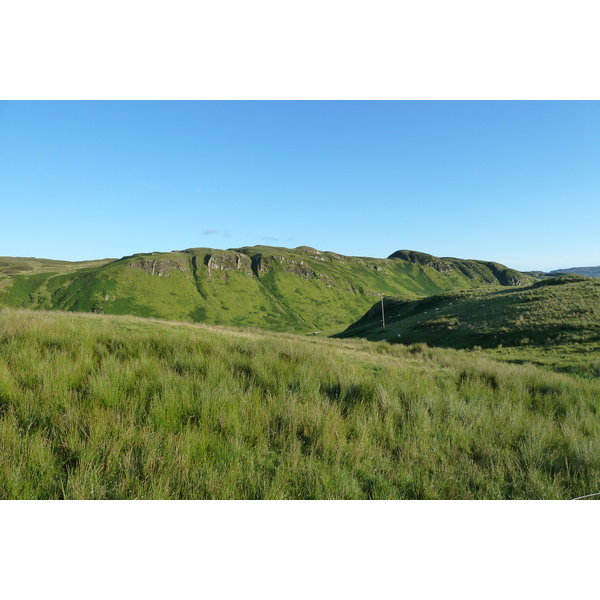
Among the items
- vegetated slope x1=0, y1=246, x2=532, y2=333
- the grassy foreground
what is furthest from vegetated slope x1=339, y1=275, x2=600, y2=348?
vegetated slope x1=0, y1=246, x2=532, y2=333

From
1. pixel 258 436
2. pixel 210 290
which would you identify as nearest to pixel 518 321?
pixel 258 436

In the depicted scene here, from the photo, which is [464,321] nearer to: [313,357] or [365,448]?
[313,357]

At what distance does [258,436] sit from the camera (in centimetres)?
359

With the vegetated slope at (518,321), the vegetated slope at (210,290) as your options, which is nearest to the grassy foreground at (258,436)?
the vegetated slope at (518,321)

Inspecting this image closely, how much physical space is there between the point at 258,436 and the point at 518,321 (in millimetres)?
30291

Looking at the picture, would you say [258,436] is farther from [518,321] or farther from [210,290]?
[210,290]

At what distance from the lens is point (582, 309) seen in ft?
86.3

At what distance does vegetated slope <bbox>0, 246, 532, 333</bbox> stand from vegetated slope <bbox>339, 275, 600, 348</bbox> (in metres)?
83.9

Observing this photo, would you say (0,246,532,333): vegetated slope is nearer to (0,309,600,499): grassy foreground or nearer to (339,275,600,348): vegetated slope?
(339,275,600,348): vegetated slope

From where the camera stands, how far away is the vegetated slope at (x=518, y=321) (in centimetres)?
2361

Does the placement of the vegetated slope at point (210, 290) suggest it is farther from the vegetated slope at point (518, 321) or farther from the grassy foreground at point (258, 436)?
the grassy foreground at point (258, 436)

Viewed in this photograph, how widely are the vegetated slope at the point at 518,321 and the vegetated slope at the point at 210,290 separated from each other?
275 feet

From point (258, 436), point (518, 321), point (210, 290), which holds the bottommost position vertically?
point (258, 436)

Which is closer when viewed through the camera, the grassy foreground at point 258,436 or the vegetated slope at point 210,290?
the grassy foreground at point 258,436
